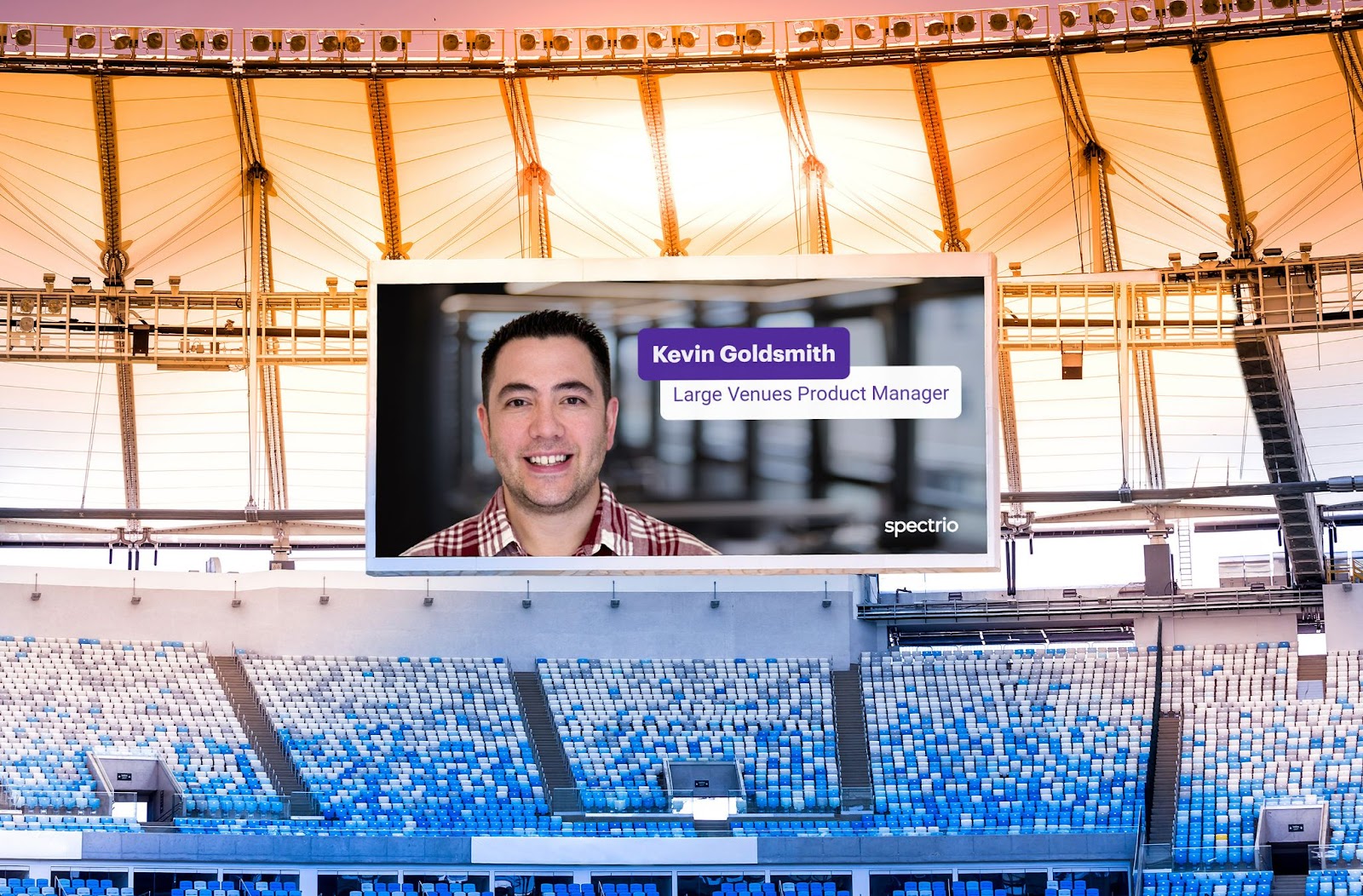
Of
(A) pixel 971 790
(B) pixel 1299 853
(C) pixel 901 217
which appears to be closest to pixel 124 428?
(C) pixel 901 217

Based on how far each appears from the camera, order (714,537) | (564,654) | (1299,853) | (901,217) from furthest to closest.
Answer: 1. (564,654)
2. (901,217)
3. (1299,853)
4. (714,537)

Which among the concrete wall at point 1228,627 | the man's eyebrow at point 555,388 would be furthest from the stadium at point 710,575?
the man's eyebrow at point 555,388

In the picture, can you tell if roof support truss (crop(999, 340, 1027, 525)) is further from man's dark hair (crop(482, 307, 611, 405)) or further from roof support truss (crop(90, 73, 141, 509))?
man's dark hair (crop(482, 307, 611, 405))

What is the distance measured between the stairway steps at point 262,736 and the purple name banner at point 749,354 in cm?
1668

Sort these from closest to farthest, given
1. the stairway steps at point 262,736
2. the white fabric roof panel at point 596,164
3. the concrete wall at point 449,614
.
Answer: the stairway steps at point 262,736 < the white fabric roof panel at point 596,164 < the concrete wall at point 449,614

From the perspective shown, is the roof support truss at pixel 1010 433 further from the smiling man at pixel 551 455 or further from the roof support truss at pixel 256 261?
the smiling man at pixel 551 455

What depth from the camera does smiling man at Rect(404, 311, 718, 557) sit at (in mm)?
17031

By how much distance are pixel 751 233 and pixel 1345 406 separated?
491 inches

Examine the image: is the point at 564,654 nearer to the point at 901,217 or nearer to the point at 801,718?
the point at 801,718

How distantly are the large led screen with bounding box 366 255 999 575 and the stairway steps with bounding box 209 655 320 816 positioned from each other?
51.2 feet

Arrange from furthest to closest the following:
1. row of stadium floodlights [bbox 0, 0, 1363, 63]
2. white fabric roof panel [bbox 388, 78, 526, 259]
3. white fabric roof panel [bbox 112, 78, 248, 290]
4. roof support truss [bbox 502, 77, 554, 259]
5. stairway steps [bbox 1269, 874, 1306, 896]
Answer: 1. white fabric roof panel [bbox 112, 78, 248, 290]
2. white fabric roof panel [bbox 388, 78, 526, 259]
3. roof support truss [bbox 502, 77, 554, 259]
4. stairway steps [bbox 1269, 874, 1306, 896]
5. row of stadium floodlights [bbox 0, 0, 1363, 63]

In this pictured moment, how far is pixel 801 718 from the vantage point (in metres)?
34.1

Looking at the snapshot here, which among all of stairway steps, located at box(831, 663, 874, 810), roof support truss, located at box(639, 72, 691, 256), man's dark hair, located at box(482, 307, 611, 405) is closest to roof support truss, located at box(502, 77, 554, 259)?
roof support truss, located at box(639, 72, 691, 256)

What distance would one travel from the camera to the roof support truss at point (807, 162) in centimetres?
3028
